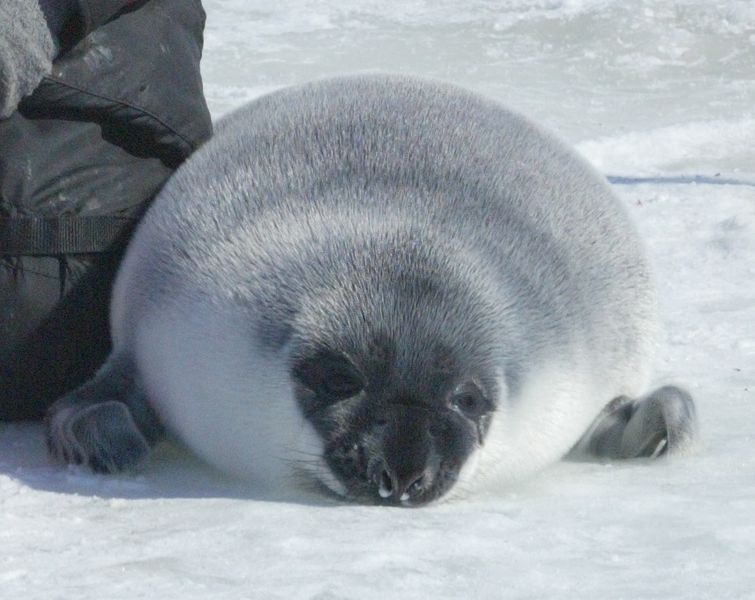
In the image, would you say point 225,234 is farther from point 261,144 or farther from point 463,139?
point 463,139

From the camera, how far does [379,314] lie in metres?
2.73

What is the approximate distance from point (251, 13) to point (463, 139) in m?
6.43

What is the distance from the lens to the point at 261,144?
3.24 metres

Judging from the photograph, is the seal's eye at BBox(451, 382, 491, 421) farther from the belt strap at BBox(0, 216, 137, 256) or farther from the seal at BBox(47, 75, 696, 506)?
Answer: the belt strap at BBox(0, 216, 137, 256)

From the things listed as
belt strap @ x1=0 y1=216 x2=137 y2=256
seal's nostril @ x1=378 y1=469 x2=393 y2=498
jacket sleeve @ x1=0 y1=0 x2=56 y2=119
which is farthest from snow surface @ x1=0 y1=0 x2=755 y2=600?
jacket sleeve @ x1=0 y1=0 x2=56 y2=119

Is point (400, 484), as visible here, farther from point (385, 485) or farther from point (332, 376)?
point (332, 376)

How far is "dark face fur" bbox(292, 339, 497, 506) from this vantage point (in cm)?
267

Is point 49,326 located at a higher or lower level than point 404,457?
lower

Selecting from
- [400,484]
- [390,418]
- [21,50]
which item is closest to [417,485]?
[400,484]

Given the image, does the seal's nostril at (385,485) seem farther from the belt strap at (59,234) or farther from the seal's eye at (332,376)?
the belt strap at (59,234)

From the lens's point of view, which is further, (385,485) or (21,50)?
(21,50)

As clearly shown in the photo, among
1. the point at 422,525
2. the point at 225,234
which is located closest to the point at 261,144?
the point at 225,234

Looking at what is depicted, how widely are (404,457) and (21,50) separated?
122 cm

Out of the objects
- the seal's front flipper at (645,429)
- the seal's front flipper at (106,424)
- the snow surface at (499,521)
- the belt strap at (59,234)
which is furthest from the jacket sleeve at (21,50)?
the seal's front flipper at (645,429)
